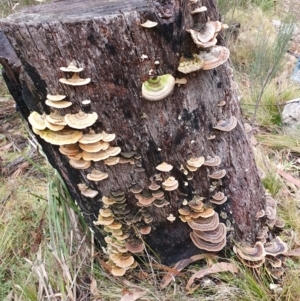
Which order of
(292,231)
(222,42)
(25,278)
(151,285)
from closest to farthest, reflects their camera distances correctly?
(222,42), (151,285), (25,278), (292,231)

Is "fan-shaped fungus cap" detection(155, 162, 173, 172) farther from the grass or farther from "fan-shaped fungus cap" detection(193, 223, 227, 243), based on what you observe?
the grass

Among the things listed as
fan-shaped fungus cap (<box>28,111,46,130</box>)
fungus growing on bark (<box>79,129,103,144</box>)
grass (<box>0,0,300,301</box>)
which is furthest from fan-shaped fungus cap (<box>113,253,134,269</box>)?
fan-shaped fungus cap (<box>28,111,46,130</box>)

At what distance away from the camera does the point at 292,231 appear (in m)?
2.47

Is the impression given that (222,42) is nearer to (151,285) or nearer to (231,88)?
(231,88)

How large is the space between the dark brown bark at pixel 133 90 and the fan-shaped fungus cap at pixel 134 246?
0.22 ft

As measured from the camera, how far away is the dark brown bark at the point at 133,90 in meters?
1.41

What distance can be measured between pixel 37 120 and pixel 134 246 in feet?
2.96

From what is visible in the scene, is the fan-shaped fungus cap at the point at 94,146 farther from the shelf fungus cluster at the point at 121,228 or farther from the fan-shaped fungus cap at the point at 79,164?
the shelf fungus cluster at the point at 121,228

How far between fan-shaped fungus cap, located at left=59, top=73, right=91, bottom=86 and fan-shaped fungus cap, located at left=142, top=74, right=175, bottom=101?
0.78ft

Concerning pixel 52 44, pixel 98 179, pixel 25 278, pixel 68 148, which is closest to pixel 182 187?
pixel 98 179

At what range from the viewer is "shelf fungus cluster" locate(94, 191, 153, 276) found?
6.19 feet

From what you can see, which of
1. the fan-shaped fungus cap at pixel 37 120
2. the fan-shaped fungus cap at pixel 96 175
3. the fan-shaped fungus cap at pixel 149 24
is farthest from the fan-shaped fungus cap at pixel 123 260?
the fan-shaped fungus cap at pixel 149 24

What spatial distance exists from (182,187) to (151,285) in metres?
0.66

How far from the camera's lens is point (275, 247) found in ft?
7.06
